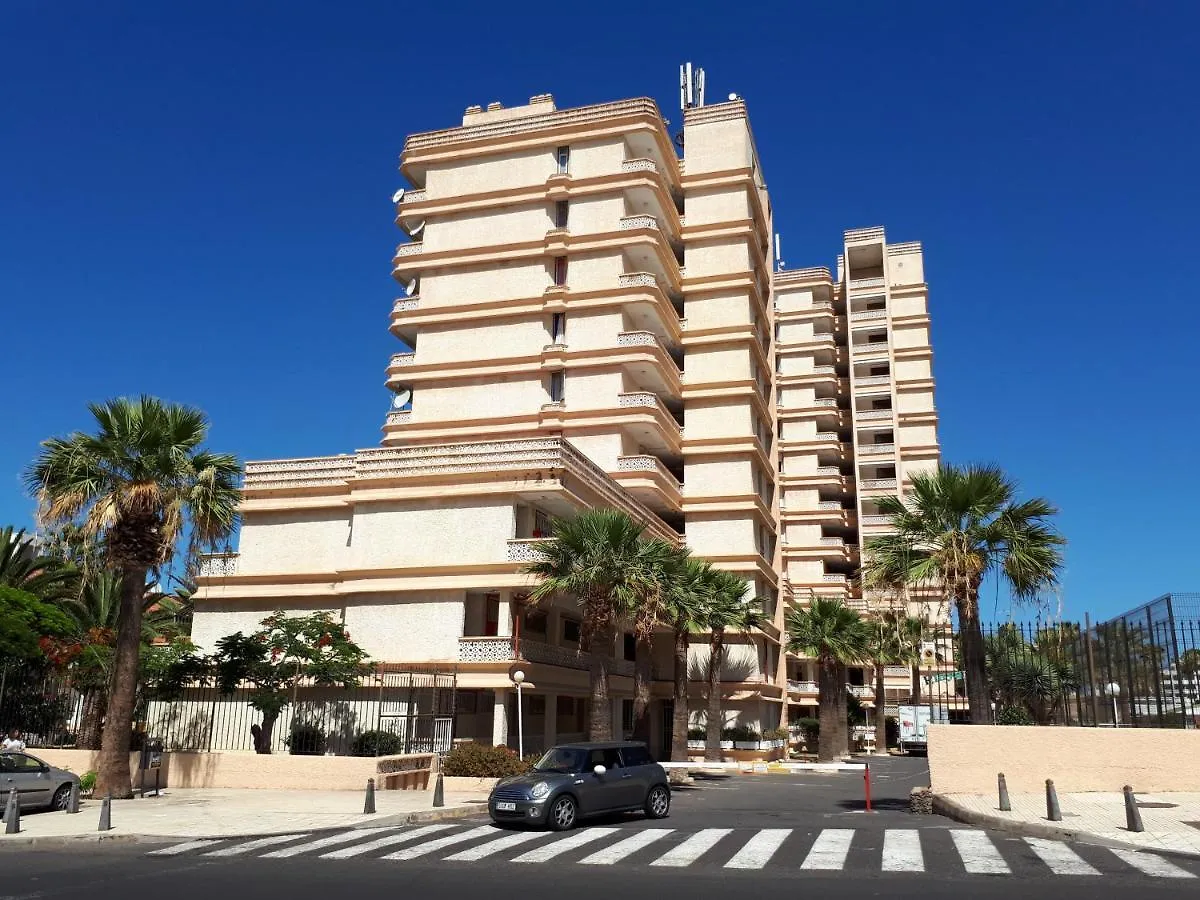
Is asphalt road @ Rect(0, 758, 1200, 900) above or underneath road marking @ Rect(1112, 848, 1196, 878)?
underneath

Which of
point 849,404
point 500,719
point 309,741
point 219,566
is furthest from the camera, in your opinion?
point 849,404

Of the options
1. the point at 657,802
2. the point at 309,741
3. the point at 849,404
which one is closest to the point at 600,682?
the point at 309,741

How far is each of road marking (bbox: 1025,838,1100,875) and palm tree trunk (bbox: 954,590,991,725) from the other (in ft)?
20.3

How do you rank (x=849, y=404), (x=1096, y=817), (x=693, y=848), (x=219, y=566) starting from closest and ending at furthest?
(x=693, y=848)
(x=1096, y=817)
(x=219, y=566)
(x=849, y=404)

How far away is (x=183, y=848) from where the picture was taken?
15.7 m

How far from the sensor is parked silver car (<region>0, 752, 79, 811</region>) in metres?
19.4

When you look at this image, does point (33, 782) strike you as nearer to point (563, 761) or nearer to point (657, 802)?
point (563, 761)

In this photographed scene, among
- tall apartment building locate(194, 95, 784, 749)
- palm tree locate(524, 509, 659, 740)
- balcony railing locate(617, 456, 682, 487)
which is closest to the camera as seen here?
palm tree locate(524, 509, 659, 740)

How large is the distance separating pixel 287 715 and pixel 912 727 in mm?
44121

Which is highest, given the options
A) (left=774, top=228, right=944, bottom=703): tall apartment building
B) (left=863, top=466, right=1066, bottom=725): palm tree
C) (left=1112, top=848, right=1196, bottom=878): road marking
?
(left=774, top=228, right=944, bottom=703): tall apartment building

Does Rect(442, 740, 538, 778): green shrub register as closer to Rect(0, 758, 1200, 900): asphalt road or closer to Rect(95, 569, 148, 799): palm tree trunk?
Rect(0, 758, 1200, 900): asphalt road

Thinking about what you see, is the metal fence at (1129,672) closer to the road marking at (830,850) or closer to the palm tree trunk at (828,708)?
the road marking at (830,850)

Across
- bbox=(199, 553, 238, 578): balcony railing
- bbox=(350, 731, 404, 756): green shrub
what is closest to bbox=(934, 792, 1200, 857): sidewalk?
bbox=(350, 731, 404, 756): green shrub

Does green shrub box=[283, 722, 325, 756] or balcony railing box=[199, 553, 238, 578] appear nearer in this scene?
green shrub box=[283, 722, 325, 756]
